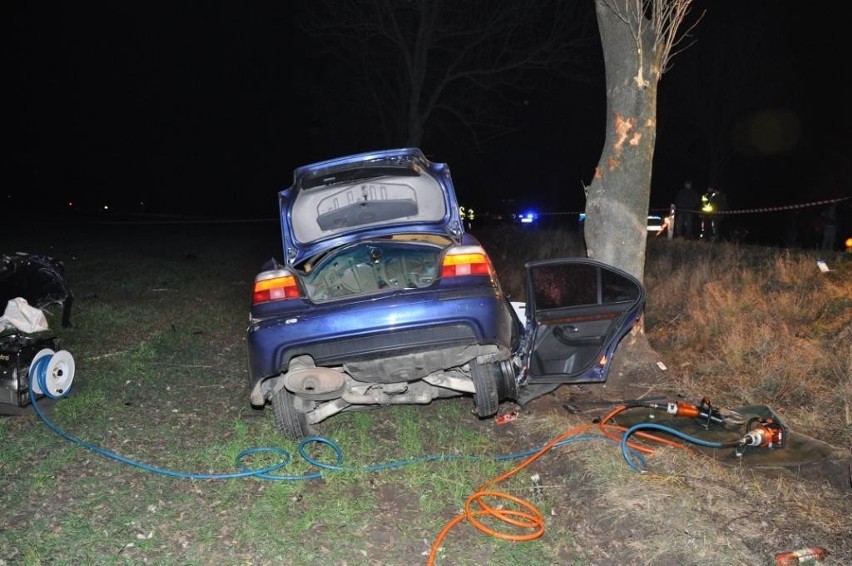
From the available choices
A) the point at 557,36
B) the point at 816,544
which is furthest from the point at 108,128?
the point at 816,544

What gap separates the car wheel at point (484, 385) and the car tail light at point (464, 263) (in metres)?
0.58

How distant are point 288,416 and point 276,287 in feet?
2.80

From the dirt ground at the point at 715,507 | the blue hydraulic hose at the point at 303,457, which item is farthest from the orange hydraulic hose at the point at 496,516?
the blue hydraulic hose at the point at 303,457

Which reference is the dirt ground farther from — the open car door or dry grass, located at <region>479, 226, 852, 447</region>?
the open car door

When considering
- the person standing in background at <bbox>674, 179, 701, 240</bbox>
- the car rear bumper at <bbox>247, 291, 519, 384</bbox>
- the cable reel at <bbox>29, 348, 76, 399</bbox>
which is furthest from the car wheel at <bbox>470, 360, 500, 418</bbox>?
the person standing in background at <bbox>674, 179, 701, 240</bbox>

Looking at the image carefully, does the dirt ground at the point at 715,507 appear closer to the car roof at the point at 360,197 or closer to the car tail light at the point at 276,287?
the car tail light at the point at 276,287

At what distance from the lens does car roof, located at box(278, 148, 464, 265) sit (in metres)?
5.15

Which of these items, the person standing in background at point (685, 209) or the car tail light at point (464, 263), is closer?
the car tail light at point (464, 263)

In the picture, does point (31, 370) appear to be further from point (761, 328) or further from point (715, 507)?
point (761, 328)

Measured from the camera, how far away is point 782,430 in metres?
4.11

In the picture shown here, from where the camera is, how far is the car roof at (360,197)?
5.15 metres

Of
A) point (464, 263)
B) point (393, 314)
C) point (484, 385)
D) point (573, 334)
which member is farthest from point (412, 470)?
point (573, 334)

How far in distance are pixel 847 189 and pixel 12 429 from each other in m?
24.2

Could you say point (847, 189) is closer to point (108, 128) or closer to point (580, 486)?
point (580, 486)
